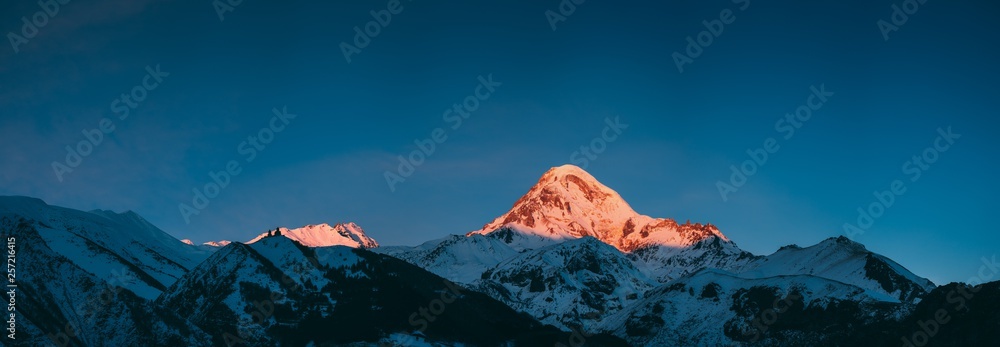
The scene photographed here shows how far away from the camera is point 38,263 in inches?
7032

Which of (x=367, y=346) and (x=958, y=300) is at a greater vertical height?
(x=958, y=300)

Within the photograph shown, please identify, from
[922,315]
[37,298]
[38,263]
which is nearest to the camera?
[37,298]

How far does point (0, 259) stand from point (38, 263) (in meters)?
12.2

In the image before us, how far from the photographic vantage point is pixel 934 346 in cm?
18450

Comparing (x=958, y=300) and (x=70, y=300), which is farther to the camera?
(x=958, y=300)

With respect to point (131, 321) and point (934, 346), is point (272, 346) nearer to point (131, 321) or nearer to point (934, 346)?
point (131, 321)

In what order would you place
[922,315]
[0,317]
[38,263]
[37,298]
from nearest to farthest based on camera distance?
[0,317], [37,298], [38,263], [922,315]

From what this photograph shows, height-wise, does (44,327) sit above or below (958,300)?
below

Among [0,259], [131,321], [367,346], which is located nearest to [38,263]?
[0,259]

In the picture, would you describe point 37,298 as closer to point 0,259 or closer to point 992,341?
point 0,259

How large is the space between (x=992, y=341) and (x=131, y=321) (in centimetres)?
17286

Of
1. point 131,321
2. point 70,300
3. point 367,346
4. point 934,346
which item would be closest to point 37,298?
point 70,300

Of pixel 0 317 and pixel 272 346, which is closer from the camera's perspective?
pixel 0 317

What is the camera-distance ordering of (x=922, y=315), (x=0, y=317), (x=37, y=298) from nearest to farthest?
1. (x=0, y=317)
2. (x=37, y=298)
3. (x=922, y=315)
